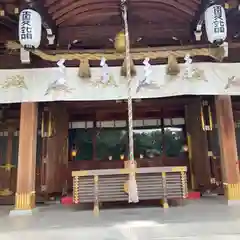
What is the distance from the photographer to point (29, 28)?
455cm

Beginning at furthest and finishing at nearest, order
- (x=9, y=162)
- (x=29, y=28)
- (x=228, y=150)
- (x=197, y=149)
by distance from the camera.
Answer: (x=197, y=149), (x=9, y=162), (x=228, y=150), (x=29, y=28)

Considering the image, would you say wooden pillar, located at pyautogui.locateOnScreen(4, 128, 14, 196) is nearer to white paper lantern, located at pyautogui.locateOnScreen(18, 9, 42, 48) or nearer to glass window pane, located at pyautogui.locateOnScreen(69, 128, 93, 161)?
glass window pane, located at pyautogui.locateOnScreen(69, 128, 93, 161)

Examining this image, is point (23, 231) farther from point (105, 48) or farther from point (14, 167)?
point (14, 167)

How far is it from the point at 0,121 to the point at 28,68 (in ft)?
8.83

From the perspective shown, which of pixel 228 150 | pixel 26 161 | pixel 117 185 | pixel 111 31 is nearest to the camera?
pixel 117 185

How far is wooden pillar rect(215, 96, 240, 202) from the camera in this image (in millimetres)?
5203

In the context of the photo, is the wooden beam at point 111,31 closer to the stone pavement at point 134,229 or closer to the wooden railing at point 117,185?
the wooden railing at point 117,185

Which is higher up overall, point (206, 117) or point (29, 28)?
point (29, 28)

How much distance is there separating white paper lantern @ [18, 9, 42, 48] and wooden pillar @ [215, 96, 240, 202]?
3504 mm

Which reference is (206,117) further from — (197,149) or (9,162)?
(9,162)

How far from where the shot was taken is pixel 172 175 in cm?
494

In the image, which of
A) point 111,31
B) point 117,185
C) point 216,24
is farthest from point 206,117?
point 117,185

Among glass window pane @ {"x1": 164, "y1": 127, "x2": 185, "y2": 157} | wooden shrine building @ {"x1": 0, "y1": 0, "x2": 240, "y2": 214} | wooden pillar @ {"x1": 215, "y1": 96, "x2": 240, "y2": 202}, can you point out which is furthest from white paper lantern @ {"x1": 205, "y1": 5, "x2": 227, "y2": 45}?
glass window pane @ {"x1": 164, "y1": 127, "x2": 185, "y2": 157}

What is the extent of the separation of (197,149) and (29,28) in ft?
17.1
